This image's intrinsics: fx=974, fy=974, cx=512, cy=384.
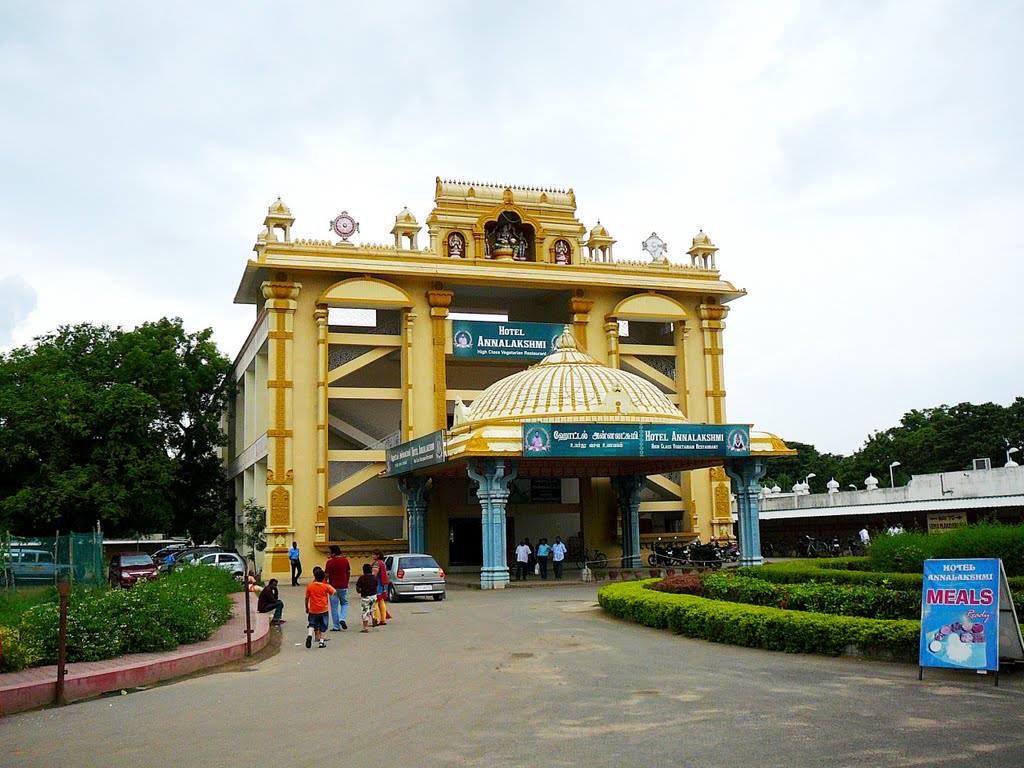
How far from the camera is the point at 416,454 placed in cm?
3334

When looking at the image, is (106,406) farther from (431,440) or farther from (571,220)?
(571,220)

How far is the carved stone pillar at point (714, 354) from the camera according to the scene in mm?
44344

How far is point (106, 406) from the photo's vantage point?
37.7 m

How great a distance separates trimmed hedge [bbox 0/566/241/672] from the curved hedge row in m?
7.86

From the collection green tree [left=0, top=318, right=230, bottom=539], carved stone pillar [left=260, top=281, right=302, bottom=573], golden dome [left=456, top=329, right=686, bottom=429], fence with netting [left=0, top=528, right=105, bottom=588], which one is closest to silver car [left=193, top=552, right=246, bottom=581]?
carved stone pillar [left=260, top=281, right=302, bottom=573]

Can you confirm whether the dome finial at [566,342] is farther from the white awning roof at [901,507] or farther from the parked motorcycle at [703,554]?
the white awning roof at [901,507]

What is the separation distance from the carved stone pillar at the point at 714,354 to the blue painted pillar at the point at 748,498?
11.1m

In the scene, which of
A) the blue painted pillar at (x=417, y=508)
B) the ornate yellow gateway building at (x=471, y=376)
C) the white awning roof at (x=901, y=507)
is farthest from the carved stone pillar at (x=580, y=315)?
the white awning roof at (x=901, y=507)

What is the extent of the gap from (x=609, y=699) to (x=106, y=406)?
105 feet

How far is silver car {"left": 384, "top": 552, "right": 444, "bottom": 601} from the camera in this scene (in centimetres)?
2494

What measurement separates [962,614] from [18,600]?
627 inches

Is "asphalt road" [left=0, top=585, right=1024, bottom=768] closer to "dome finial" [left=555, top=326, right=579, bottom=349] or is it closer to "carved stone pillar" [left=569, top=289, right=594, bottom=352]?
"dome finial" [left=555, top=326, right=579, bottom=349]

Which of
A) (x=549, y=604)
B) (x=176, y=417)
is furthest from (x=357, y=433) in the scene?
(x=549, y=604)

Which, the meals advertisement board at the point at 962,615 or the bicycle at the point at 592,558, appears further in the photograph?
the bicycle at the point at 592,558
